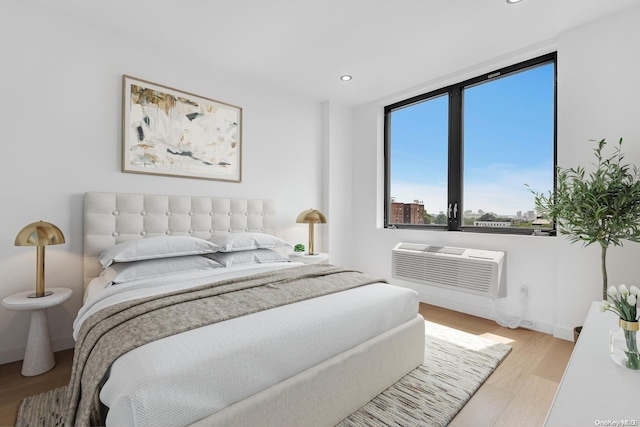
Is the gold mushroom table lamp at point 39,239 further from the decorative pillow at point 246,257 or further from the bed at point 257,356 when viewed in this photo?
the decorative pillow at point 246,257

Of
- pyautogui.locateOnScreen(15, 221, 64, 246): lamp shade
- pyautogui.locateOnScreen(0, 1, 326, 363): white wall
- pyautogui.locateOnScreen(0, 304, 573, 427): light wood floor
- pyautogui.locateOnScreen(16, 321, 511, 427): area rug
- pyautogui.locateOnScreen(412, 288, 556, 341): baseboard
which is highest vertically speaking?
pyautogui.locateOnScreen(0, 1, 326, 363): white wall

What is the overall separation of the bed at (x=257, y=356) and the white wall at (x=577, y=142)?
1460 mm

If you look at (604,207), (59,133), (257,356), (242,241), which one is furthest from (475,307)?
(59,133)

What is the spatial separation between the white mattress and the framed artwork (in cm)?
143

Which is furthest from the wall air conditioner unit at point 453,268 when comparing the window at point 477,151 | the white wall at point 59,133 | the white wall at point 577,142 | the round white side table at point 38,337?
the round white side table at point 38,337

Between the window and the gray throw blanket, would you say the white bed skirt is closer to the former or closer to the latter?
the gray throw blanket

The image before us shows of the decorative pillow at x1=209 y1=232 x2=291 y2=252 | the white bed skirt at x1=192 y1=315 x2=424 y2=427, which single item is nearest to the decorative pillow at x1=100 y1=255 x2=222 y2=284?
the decorative pillow at x1=209 y1=232 x2=291 y2=252

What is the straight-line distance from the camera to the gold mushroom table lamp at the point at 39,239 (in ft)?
6.36

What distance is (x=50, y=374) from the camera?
2020 millimetres

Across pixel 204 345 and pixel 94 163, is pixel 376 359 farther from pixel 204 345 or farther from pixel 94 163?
pixel 94 163

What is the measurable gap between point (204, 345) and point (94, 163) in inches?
85.0

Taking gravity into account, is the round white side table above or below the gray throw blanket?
below

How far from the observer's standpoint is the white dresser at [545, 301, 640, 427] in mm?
758

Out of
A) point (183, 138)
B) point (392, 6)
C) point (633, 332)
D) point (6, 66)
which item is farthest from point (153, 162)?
point (633, 332)
